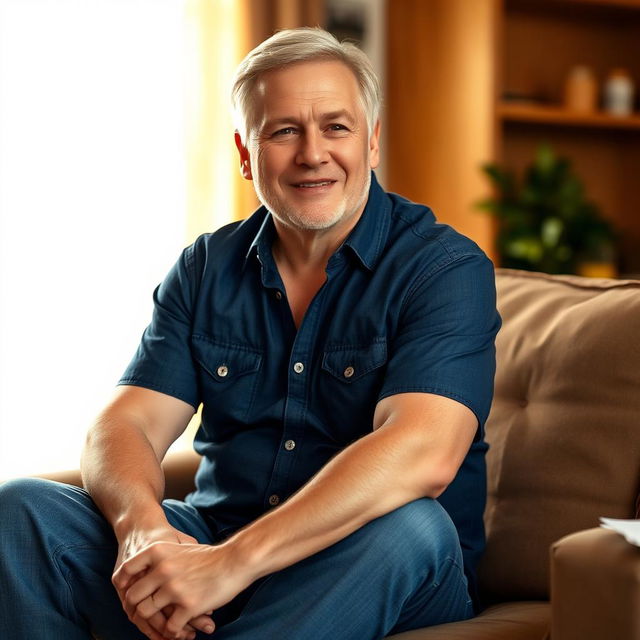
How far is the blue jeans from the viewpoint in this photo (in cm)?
130

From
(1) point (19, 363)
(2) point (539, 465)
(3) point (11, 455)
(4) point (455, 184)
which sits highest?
(4) point (455, 184)

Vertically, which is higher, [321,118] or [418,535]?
[321,118]

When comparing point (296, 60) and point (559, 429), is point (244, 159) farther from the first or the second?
point (559, 429)

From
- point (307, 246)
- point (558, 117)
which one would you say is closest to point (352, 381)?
point (307, 246)

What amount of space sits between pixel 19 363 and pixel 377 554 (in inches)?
89.3

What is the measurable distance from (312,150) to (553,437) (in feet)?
1.96

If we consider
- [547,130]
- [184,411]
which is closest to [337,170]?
[184,411]

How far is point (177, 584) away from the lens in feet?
4.39

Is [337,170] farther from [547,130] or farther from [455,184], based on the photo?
[547,130]

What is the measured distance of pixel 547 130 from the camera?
4.18 m

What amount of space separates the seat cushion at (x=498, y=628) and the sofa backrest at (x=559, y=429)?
0.10 meters

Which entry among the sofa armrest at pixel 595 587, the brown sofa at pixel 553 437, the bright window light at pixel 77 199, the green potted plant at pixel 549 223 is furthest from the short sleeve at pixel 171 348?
the green potted plant at pixel 549 223

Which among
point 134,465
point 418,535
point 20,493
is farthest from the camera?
point 134,465

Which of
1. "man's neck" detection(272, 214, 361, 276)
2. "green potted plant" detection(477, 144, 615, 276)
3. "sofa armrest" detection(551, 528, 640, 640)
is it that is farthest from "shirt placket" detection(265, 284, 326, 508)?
"green potted plant" detection(477, 144, 615, 276)
